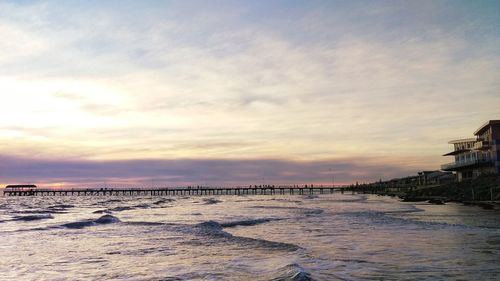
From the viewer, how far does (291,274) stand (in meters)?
10.6

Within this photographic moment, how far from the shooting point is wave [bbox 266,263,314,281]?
33.4 ft

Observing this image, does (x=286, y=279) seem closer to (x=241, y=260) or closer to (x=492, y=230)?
(x=241, y=260)

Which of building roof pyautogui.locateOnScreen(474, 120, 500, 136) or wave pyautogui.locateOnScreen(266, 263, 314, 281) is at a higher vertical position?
building roof pyautogui.locateOnScreen(474, 120, 500, 136)

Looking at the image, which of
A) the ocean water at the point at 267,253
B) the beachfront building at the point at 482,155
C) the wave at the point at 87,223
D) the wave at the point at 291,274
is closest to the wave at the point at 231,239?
the ocean water at the point at 267,253

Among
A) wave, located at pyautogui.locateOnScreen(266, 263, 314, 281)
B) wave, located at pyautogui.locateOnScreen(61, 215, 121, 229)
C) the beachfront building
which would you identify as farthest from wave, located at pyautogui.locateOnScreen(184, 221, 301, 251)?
the beachfront building

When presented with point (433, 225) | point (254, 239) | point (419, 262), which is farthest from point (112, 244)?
point (433, 225)

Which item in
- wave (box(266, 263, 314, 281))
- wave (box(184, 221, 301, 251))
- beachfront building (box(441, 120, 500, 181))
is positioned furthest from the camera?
beachfront building (box(441, 120, 500, 181))

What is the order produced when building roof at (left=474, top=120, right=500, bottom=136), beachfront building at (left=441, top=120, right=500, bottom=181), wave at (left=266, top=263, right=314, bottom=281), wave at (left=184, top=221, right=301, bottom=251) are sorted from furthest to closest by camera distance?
building roof at (left=474, top=120, right=500, bottom=136) → beachfront building at (left=441, top=120, right=500, bottom=181) → wave at (left=184, top=221, right=301, bottom=251) → wave at (left=266, top=263, right=314, bottom=281)

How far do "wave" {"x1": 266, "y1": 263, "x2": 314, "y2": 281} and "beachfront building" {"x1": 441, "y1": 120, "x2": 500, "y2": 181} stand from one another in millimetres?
52103

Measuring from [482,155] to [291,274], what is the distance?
56101mm

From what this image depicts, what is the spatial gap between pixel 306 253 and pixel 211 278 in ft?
14.1

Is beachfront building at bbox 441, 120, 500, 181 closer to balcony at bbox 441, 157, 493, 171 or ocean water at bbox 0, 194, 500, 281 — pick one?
balcony at bbox 441, 157, 493, 171

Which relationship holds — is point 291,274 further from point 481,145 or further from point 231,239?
point 481,145

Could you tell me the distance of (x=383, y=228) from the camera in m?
20.9
